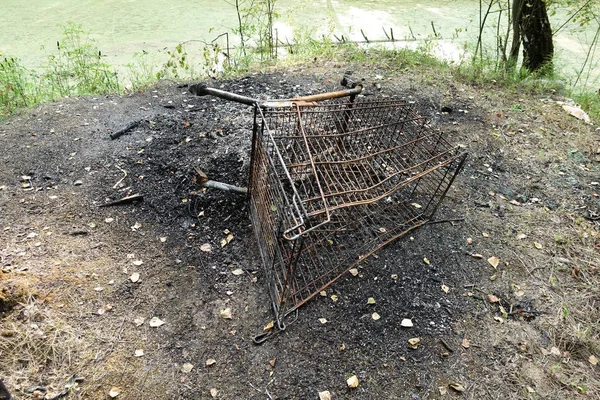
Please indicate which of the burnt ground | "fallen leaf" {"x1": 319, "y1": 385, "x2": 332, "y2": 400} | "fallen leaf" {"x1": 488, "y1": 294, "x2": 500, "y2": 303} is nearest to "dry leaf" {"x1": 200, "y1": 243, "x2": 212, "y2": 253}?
the burnt ground

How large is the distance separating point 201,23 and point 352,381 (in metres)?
7.26

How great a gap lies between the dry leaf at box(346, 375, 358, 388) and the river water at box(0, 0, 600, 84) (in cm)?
571

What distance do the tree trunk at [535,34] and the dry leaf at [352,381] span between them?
5173 millimetres

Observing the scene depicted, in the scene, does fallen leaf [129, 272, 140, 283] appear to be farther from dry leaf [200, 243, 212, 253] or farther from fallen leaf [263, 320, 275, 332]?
fallen leaf [263, 320, 275, 332]

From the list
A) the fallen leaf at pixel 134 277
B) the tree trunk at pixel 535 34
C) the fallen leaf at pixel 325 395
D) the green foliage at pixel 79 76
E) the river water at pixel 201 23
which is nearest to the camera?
the fallen leaf at pixel 325 395

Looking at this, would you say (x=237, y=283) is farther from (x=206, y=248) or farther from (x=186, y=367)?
(x=186, y=367)

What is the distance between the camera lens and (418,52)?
18.0 feet

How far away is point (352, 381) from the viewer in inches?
77.0

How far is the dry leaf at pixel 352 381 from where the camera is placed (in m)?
1.94

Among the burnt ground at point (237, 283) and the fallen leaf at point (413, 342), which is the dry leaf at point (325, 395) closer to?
the burnt ground at point (237, 283)

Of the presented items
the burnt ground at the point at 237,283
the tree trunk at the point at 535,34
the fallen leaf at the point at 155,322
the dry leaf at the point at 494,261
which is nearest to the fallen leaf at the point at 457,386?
the burnt ground at the point at 237,283

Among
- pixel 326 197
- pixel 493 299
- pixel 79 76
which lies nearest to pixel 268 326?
pixel 326 197

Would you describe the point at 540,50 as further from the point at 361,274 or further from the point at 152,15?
the point at 152,15

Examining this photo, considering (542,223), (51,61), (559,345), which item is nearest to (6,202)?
(51,61)
